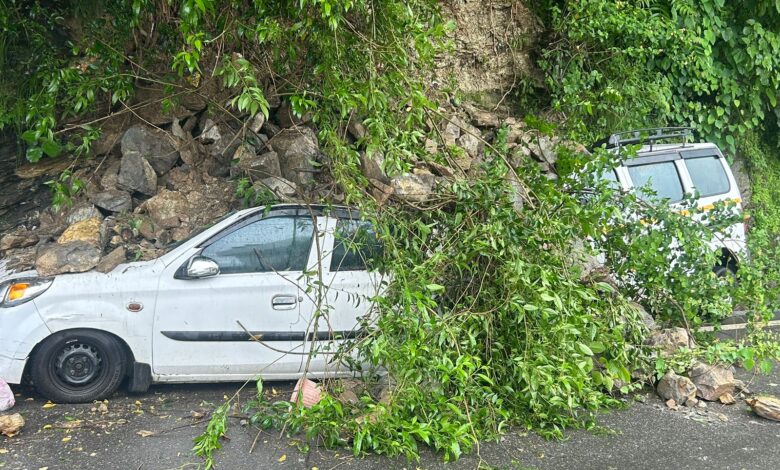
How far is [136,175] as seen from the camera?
24.4ft

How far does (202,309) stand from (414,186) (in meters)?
2.03

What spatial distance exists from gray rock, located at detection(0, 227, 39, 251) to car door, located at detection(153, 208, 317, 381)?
7.13ft

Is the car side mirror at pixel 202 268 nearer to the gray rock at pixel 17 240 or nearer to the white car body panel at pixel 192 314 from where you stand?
the white car body panel at pixel 192 314

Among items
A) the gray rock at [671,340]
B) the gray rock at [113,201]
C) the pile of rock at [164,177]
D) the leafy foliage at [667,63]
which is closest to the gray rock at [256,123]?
the pile of rock at [164,177]

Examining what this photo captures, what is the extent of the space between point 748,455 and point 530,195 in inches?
100

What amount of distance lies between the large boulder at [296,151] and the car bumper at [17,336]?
265 cm

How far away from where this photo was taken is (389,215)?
19.0 feet

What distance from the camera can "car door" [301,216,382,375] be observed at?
5.77m

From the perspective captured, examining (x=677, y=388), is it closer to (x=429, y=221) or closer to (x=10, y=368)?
(x=429, y=221)

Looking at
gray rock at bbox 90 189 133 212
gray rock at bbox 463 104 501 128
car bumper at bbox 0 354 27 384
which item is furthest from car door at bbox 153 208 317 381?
gray rock at bbox 463 104 501 128

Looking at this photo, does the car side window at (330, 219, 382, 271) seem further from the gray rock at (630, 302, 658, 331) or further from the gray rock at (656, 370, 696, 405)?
the gray rock at (656, 370, 696, 405)

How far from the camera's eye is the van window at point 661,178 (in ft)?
27.3

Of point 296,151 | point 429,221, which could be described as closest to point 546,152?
point 429,221

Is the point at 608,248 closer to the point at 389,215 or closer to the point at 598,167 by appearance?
the point at 598,167
